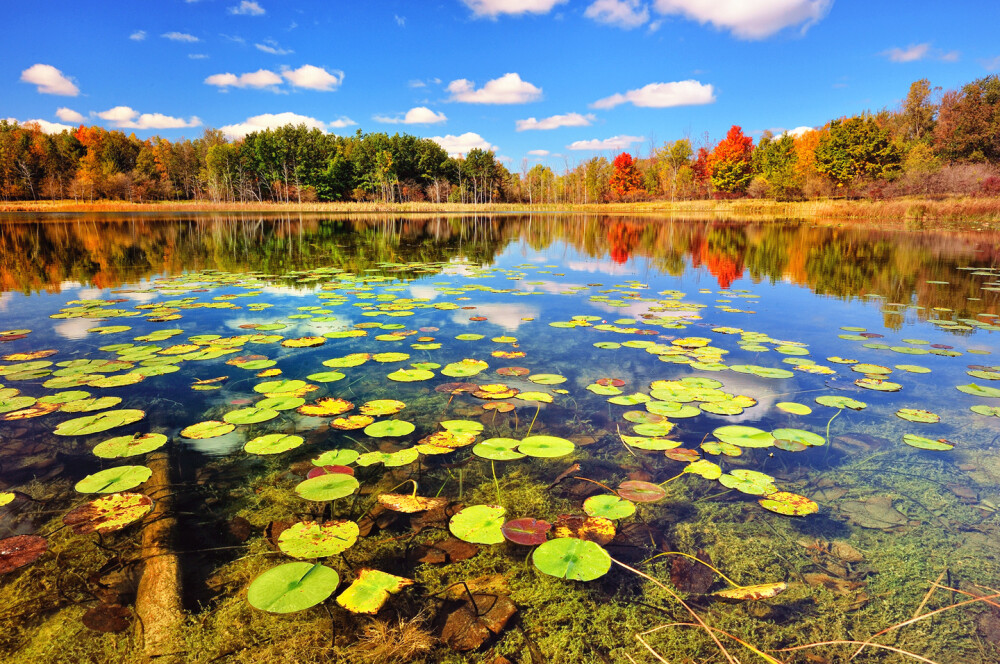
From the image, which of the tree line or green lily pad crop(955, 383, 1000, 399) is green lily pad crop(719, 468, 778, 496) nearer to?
green lily pad crop(955, 383, 1000, 399)

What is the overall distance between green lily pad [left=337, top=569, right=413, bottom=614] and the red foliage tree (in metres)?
72.9

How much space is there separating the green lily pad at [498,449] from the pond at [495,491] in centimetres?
2

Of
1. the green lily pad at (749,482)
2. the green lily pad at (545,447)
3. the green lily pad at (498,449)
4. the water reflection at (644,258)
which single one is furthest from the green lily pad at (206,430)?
the water reflection at (644,258)

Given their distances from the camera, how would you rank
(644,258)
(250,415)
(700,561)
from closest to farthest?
(700,561)
(250,415)
(644,258)

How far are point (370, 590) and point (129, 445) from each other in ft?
6.47

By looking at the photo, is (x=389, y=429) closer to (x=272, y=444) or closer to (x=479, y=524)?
(x=272, y=444)

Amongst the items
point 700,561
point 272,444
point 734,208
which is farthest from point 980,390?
point 734,208

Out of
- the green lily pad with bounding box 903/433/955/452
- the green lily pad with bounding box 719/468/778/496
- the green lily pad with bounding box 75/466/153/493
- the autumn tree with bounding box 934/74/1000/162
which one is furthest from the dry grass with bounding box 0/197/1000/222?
the green lily pad with bounding box 75/466/153/493

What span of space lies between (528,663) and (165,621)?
127 cm

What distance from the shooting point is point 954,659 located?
150 centimetres

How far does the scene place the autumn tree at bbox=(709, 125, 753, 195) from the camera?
5297 centimetres

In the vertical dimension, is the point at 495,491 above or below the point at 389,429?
below

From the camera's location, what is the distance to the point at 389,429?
9.42ft

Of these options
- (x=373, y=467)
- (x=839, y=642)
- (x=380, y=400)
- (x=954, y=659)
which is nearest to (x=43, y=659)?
(x=373, y=467)
